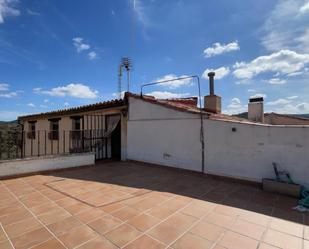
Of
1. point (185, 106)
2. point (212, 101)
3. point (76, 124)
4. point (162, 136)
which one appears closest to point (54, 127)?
point (76, 124)

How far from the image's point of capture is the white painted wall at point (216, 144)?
4492mm

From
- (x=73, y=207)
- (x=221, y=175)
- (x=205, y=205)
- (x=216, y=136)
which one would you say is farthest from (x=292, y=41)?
(x=73, y=207)

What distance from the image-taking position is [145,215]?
10.7 ft

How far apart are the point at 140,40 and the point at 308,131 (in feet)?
25.2

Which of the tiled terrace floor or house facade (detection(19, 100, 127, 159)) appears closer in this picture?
the tiled terrace floor

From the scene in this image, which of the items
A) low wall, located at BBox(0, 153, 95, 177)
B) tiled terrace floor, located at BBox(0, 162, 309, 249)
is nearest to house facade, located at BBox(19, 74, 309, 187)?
low wall, located at BBox(0, 153, 95, 177)

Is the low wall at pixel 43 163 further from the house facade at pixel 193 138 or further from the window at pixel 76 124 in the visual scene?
the window at pixel 76 124

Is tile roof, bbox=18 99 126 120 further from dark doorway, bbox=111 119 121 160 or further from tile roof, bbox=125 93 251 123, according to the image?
dark doorway, bbox=111 119 121 160

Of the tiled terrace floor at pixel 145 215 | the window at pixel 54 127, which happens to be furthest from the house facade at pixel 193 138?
the window at pixel 54 127

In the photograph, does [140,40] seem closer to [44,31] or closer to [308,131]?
[44,31]

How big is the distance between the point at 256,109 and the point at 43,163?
350 inches

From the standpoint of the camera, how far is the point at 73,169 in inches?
262

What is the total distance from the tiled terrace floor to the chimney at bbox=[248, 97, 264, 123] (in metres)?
5.09

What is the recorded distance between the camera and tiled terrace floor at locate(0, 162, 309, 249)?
2531 mm
